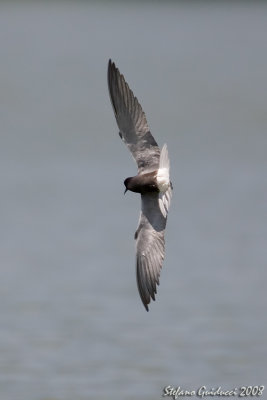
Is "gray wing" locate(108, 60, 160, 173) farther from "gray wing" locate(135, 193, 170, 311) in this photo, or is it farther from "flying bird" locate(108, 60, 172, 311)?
"gray wing" locate(135, 193, 170, 311)

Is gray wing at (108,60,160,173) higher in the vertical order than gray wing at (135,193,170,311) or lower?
higher

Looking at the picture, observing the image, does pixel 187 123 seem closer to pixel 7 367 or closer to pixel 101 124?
pixel 101 124

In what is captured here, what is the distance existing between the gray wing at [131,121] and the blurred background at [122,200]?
264cm

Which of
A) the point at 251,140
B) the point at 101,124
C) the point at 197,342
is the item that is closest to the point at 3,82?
the point at 101,124

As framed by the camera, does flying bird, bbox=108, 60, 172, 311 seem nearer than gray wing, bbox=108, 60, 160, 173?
Yes

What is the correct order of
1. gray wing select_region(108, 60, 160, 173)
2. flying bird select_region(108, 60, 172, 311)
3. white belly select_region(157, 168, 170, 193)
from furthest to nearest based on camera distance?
gray wing select_region(108, 60, 160, 173) → flying bird select_region(108, 60, 172, 311) → white belly select_region(157, 168, 170, 193)

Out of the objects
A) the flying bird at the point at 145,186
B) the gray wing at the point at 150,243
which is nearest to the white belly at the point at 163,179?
the flying bird at the point at 145,186

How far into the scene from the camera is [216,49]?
27406mm

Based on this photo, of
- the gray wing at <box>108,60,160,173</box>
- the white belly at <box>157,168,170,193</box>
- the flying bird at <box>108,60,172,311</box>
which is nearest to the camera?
the white belly at <box>157,168,170,193</box>

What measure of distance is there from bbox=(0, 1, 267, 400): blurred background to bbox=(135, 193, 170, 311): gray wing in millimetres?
2487

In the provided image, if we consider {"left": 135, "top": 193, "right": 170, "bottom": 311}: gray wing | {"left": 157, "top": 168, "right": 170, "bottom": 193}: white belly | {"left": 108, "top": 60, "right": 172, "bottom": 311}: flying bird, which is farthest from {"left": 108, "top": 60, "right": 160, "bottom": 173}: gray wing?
{"left": 157, "top": 168, "right": 170, "bottom": 193}: white belly

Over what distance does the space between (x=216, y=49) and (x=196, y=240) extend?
14752mm

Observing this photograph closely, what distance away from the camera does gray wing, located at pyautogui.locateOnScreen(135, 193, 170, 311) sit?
21.9ft

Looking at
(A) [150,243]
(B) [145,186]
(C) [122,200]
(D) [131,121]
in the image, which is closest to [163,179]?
(B) [145,186]
